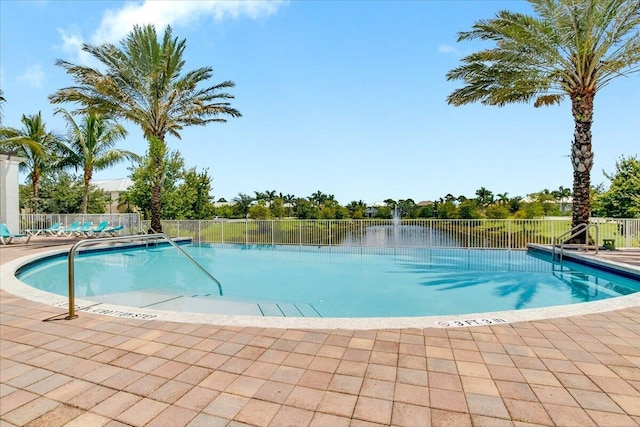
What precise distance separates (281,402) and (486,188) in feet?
224

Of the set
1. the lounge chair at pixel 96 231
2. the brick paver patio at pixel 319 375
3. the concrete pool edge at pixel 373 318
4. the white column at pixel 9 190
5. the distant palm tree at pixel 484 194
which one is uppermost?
the distant palm tree at pixel 484 194

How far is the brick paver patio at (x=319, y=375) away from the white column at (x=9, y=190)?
48.2 feet

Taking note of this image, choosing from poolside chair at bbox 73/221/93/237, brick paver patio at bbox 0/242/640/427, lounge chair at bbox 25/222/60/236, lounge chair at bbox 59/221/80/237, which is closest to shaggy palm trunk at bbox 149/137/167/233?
poolside chair at bbox 73/221/93/237

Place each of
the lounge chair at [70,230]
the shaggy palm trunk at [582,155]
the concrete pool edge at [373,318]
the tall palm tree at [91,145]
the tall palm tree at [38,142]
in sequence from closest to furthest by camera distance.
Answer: the concrete pool edge at [373,318] → the shaggy palm trunk at [582,155] → the lounge chair at [70,230] → the tall palm tree at [91,145] → the tall palm tree at [38,142]

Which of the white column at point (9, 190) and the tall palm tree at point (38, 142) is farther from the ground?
the tall palm tree at point (38, 142)

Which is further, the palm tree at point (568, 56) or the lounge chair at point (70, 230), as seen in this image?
the lounge chair at point (70, 230)

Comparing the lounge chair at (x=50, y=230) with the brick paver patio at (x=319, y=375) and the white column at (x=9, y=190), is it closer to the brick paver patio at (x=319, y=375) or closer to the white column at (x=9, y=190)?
the white column at (x=9, y=190)

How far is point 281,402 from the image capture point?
85.9 inches

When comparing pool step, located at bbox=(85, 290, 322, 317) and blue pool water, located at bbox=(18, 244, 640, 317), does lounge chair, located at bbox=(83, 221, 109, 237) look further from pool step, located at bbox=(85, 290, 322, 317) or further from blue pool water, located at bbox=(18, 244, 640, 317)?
pool step, located at bbox=(85, 290, 322, 317)

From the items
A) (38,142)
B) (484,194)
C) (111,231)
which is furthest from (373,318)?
(484,194)

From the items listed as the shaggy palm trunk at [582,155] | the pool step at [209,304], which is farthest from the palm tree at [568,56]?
the pool step at [209,304]

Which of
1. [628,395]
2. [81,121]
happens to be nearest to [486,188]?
[81,121]

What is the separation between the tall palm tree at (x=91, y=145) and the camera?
2138 centimetres

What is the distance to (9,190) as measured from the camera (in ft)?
47.2
